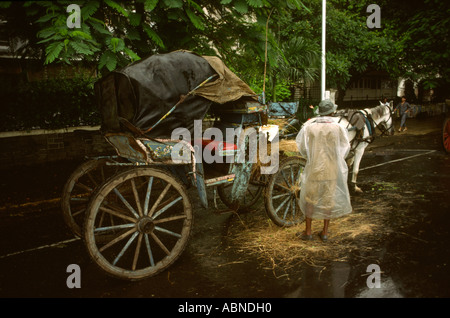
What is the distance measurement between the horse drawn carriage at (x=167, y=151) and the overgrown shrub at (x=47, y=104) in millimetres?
6174

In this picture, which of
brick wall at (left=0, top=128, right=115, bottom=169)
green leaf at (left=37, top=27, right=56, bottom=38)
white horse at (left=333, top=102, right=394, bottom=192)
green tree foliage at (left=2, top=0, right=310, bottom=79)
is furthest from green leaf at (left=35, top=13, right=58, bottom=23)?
white horse at (left=333, top=102, right=394, bottom=192)

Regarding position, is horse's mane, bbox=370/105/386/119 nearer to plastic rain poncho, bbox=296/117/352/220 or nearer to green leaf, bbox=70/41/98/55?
plastic rain poncho, bbox=296/117/352/220

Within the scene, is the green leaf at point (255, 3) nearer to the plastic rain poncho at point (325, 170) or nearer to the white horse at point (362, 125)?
the plastic rain poncho at point (325, 170)

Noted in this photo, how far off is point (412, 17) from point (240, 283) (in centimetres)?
1561

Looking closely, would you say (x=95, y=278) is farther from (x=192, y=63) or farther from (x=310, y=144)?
(x=310, y=144)

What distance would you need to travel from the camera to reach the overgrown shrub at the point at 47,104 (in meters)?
9.52

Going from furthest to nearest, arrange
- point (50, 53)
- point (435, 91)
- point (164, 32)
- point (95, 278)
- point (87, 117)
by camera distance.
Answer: point (435, 91) < point (87, 117) < point (164, 32) < point (50, 53) < point (95, 278)

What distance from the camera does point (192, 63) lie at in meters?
4.35

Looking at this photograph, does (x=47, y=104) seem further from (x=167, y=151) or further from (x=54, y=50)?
(x=167, y=151)

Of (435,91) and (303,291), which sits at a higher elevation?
(435,91)

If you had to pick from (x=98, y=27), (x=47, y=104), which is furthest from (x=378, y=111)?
(x=47, y=104)

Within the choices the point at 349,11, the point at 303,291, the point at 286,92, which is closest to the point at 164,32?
the point at 303,291

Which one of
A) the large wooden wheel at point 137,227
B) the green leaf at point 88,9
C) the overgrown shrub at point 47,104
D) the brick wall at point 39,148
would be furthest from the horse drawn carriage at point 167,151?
the overgrown shrub at point 47,104

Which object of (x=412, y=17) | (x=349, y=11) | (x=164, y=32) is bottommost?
(x=164, y=32)
